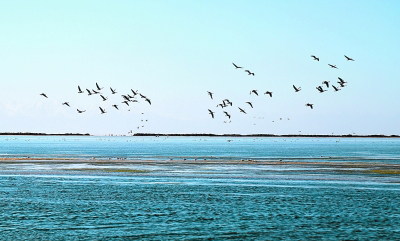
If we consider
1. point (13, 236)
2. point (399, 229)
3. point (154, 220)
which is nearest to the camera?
point (13, 236)

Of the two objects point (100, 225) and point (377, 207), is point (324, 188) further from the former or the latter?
point (100, 225)

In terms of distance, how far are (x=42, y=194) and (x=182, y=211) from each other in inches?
557

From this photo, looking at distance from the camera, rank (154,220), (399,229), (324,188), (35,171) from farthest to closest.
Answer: (35,171), (324,188), (154,220), (399,229)

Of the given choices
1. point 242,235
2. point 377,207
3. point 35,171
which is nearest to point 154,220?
point 242,235

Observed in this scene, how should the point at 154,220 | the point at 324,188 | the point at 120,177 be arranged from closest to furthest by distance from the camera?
the point at 154,220, the point at 324,188, the point at 120,177

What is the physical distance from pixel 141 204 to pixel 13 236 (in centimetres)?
1296

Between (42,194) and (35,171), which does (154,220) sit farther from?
(35,171)

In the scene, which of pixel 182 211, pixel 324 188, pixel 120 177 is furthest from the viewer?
pixel 120 177

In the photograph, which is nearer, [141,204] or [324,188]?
[141,204]

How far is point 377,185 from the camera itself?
176 feet

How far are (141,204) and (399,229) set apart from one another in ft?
57.4

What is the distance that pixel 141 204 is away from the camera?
4109 centimetres

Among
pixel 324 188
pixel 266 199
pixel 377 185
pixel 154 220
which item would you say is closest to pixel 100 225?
pixel 154 220

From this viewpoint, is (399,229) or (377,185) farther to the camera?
(377,185)
